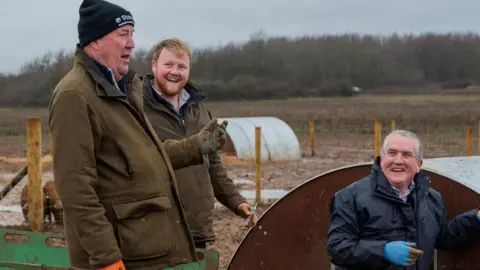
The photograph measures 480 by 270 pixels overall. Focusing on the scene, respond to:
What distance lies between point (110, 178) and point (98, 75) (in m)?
0.40

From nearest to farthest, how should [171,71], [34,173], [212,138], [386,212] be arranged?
[386,212] → [212,138] → [171,71] → [34,173]

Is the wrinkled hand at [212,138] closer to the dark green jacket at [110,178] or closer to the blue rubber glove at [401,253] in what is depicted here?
the dark green jacket at [110,178]

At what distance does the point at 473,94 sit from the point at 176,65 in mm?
37322

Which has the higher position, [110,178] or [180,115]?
[180,115]

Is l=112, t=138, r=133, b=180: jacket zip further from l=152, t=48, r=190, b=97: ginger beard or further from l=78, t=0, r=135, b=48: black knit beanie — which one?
l=152, t=48, r=190, b=97: ginger beard

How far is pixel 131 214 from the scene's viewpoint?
2.45 meters

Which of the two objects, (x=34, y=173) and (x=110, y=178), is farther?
(x=34, y=173)

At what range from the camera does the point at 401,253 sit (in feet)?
8.62

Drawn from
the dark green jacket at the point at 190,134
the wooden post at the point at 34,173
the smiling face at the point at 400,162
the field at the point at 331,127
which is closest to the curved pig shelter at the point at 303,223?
the dark green jacket at the point at 190,134

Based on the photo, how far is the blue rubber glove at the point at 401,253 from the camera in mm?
2625

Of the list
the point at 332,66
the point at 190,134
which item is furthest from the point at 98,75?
the point at 332,66

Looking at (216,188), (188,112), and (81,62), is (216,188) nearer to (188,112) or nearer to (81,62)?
(188,112)

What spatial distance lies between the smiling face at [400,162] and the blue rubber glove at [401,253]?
0.29 m

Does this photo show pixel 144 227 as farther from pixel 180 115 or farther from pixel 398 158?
pixel 398 158
